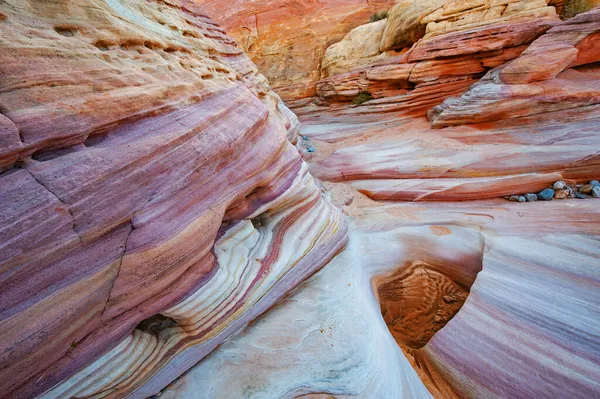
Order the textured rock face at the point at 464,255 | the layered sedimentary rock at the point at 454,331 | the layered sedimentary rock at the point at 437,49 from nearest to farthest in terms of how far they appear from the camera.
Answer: the layered sedimentary rock at the point at 454,331
the textured rock face at the point at 464,255
the layered sedimentary rock at the point at 437,49

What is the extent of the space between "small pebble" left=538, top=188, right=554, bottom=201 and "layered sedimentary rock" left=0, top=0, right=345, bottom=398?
5.06 metres

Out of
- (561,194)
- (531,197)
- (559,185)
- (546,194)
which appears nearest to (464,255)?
(531,197)

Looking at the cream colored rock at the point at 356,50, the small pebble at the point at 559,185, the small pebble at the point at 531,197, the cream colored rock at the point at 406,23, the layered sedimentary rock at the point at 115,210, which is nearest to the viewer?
the layered sedimentary rock at the point at 115,210

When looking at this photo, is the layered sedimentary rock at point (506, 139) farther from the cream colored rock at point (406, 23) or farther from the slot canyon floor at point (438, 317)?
the cream colored rock at point (406, 23)

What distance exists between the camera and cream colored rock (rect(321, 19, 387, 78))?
11.1 metres

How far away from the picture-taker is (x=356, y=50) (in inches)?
453

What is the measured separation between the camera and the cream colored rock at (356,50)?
11073 mm

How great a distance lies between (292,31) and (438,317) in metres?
16.1

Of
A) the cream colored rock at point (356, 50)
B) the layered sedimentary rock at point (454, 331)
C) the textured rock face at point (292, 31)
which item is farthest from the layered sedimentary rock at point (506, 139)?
the textured rock face at point (292, 31)

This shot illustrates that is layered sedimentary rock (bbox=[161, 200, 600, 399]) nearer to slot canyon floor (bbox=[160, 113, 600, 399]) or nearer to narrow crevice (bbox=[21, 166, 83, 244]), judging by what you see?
slot canyon floor (bbox=[160, 113, 600, 399])

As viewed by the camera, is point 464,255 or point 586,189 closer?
point 464,255

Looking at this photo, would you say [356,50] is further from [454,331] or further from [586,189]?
[454,331]

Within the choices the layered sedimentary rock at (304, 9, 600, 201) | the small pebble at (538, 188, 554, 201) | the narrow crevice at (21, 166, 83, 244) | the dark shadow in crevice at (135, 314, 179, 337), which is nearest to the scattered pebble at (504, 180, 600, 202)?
the small pebble at (538, 188, 554, 201)

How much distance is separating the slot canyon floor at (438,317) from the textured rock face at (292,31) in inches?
416
